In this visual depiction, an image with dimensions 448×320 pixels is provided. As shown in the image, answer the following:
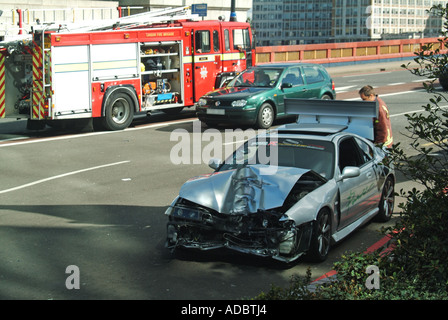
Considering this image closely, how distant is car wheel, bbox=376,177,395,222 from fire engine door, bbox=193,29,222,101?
40.5 ft

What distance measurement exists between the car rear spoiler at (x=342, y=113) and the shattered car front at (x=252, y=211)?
3.04 meters

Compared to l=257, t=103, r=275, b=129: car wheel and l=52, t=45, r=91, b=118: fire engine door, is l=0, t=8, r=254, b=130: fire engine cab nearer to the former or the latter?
l=52, t=45, r=91, b=118: fire engine door

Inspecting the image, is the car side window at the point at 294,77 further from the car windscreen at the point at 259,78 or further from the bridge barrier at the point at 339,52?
the bridge barrier at the point at 339,52

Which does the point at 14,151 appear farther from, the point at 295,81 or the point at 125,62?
the point at 295,81

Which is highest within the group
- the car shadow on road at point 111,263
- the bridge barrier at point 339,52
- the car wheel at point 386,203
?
the bridge barrier at point 339,52

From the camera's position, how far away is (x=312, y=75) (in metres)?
20.2

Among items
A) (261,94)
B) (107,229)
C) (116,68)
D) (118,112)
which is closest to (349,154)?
(107,229)

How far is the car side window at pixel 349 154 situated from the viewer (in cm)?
898

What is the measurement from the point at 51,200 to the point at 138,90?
9.05 metres

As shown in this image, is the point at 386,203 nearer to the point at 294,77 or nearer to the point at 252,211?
the point at 252,211

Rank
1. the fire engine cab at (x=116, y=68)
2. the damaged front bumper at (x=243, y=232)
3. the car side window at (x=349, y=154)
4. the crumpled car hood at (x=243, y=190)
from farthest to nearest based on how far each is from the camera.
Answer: the fire engine cab at (x=116, y=68), the car side window at (x=349, y=154), the crumpled car hood at (x=243, y=190), the damaged front bumper at (x=243, y=232)

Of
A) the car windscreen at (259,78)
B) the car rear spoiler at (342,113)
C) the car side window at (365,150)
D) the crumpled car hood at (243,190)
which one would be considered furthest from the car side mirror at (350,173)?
the car windscreen at (259,78)

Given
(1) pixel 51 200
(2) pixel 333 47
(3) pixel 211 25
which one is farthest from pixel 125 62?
(2) pixel 333 47

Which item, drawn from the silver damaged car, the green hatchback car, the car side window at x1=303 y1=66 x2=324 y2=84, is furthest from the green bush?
the car side window at x1=303 y1=66 x2=324 y2=84
